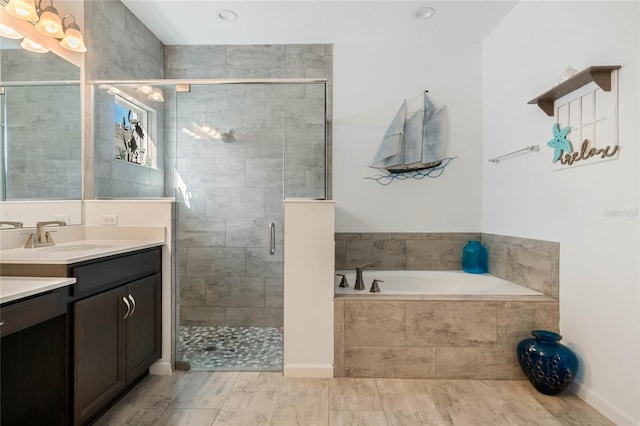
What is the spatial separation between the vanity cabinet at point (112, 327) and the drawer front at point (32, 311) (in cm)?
10

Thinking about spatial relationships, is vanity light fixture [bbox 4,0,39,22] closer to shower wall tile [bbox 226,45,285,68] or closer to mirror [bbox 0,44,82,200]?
mirror [bbox 0,44,82,200]

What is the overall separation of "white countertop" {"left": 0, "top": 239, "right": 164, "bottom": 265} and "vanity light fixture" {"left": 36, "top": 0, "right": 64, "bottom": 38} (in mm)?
1298

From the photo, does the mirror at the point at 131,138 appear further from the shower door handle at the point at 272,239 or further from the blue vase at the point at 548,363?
the blue vase at the point at 548,363

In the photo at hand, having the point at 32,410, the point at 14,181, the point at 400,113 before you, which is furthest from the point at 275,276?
the point at 400,113

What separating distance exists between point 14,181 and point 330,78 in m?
2.55

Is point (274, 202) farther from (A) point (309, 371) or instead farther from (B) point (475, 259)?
(B) point (475, 259)

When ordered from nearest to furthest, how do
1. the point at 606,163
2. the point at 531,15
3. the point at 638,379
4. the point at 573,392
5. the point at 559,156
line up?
the point at 638,379
the point at 606,163
the point at 573,392
the point at 559,156
the point at 531,15

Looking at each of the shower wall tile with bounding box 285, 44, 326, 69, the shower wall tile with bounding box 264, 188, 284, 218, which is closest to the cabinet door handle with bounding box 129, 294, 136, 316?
the shower wall tile with bounding box 264, 188, 284, 218

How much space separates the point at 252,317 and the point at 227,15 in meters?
2.55

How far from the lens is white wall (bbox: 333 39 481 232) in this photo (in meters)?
3.26

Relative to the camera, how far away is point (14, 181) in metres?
1.87

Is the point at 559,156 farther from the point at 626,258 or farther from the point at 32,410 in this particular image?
the point at 32,410

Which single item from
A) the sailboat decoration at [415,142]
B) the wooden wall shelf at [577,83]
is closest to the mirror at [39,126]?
the sailboat decoration at [415,142]

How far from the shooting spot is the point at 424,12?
2.77m
